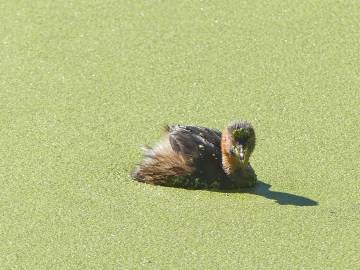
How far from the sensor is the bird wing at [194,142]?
18.6 ft

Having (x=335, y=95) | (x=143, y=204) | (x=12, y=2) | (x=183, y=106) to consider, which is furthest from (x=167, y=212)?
(x=12, y=2)

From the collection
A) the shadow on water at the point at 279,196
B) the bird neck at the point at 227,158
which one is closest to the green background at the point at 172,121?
the shadow on water at the point at 279,196

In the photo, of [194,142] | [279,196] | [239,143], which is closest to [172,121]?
[194,142]

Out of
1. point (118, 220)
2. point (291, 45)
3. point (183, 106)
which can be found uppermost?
point (291, 45)

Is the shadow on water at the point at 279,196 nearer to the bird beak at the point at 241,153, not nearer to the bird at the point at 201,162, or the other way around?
the bird at the point at 201,162

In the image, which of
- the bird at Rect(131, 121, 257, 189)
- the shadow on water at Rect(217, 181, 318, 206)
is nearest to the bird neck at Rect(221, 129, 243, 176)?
the bird at Rect(131, 121, 257, 189)

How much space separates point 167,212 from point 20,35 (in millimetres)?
2098

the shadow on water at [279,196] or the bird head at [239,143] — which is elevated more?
the bird head at [239,143]

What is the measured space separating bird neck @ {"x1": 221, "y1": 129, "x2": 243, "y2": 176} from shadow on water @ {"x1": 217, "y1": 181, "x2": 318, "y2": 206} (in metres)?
0.11

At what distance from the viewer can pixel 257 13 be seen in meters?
7.20

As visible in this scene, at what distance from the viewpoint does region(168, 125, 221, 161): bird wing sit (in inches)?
Result: 224

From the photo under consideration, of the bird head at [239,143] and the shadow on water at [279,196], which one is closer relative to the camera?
the shadow on water at [279,196]

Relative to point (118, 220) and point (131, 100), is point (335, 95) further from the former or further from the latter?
point (118, 220)

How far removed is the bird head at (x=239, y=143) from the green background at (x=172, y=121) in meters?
0.17
